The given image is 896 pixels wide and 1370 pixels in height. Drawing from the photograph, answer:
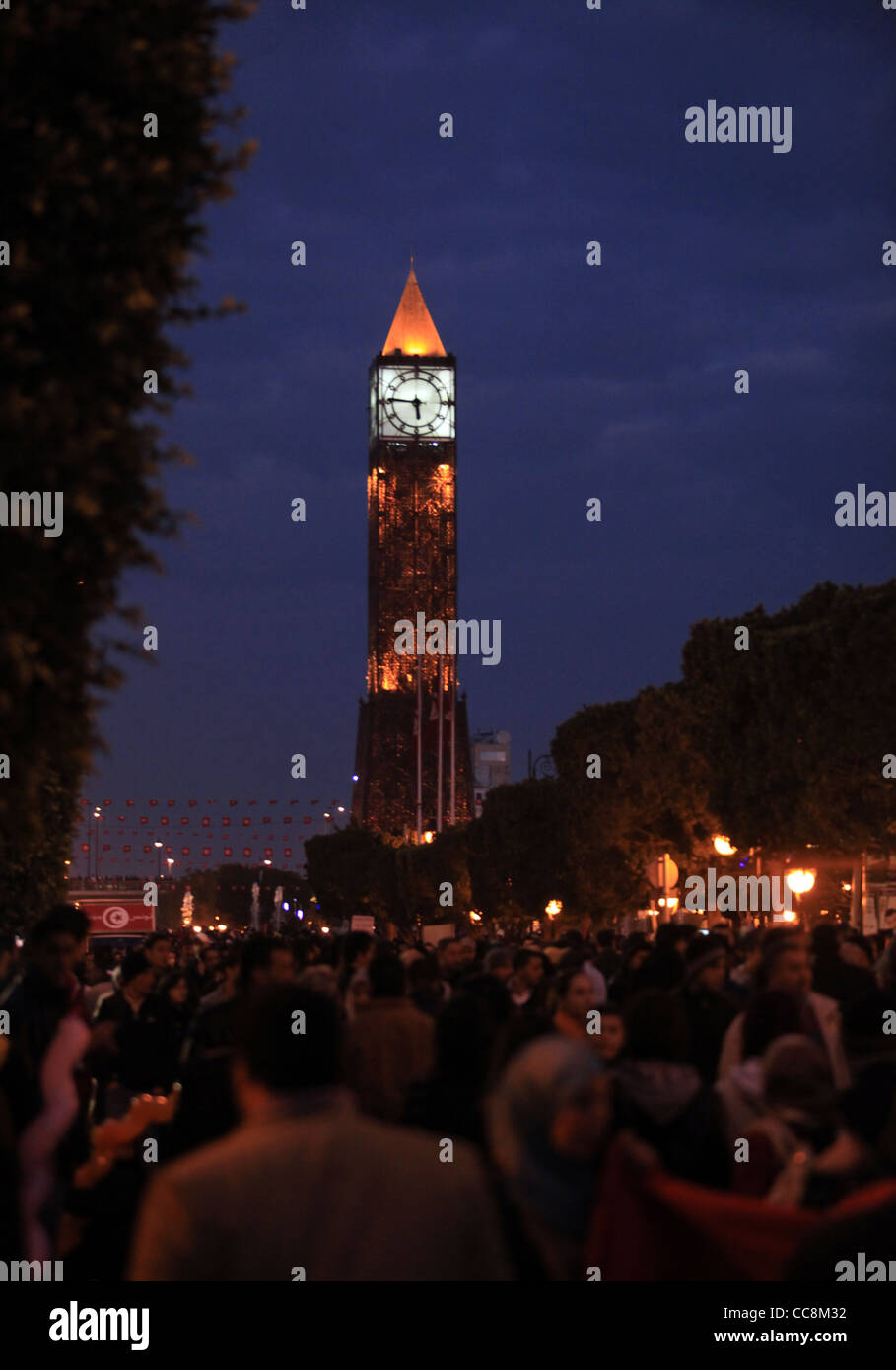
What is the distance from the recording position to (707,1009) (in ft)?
36.8

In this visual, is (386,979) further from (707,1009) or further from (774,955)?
(707,1009)

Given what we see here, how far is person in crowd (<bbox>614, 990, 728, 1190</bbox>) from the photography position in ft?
22.9

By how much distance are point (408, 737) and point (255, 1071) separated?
14679cm

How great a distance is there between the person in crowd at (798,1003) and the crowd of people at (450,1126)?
2 cm

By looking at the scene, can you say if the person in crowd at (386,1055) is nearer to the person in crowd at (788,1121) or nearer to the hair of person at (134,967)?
the person in crowd at (788,1121)

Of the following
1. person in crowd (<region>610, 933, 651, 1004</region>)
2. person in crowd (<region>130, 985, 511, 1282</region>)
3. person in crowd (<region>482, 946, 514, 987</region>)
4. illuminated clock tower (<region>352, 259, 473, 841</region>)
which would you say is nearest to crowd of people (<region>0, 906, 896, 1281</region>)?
person in crowd (<region>130, 985, 511, 1282</region>)

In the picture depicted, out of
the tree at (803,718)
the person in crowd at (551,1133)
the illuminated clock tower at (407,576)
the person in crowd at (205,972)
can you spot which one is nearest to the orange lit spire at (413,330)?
the illuminated clock tower at (407,576)

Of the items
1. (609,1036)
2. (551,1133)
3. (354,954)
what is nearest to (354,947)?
(354,954)

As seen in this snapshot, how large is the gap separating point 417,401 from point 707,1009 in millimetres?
152030

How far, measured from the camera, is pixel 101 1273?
10.3 m

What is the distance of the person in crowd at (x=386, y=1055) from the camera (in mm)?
8984

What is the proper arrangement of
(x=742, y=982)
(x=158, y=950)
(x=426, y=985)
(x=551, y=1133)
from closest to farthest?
Answer: (x=551, y=1133)
(x=426, y=985)
(x=742, y=982)
(x=158, y=950)
